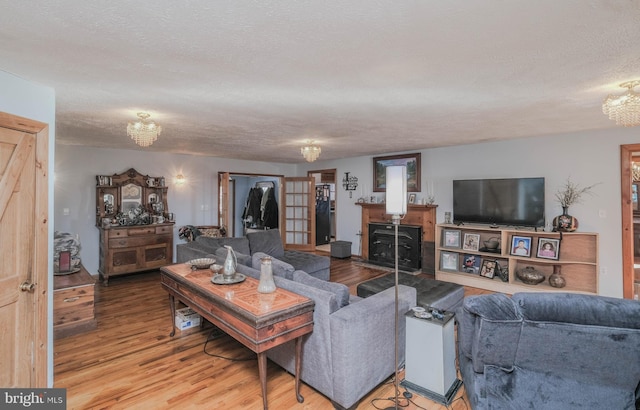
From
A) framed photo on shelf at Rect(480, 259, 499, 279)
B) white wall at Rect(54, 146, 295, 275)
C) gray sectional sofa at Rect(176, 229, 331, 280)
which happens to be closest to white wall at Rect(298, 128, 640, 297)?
framed photo on shelf at Rect(480, 259, 499, 279)

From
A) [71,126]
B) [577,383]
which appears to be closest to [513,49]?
[577,383]

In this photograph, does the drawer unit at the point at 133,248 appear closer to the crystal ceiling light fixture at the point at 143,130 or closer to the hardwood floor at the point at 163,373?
the hardwood floor at the point at 163,373

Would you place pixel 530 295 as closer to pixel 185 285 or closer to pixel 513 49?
pixel 513 49

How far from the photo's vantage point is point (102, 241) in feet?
16.7

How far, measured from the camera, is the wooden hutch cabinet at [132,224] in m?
4.98

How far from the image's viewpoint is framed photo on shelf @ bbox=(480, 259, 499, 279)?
4.75 metres

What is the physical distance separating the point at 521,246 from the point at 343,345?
3.87 m

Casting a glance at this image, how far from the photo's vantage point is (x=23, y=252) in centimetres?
205

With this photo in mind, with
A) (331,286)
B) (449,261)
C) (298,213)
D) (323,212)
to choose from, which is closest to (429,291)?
(331,286)

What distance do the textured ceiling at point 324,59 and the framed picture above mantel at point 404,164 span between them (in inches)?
92.5

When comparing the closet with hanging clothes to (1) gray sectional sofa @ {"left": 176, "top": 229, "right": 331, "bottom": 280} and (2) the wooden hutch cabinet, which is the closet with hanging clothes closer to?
(2) the wooden hutch cabinet

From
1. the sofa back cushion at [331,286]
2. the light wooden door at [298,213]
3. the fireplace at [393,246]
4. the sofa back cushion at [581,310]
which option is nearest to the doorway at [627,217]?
the fireplace at [393,246]

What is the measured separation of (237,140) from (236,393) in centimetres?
342

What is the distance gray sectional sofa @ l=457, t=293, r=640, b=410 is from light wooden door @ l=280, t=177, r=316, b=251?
577 centimetres
